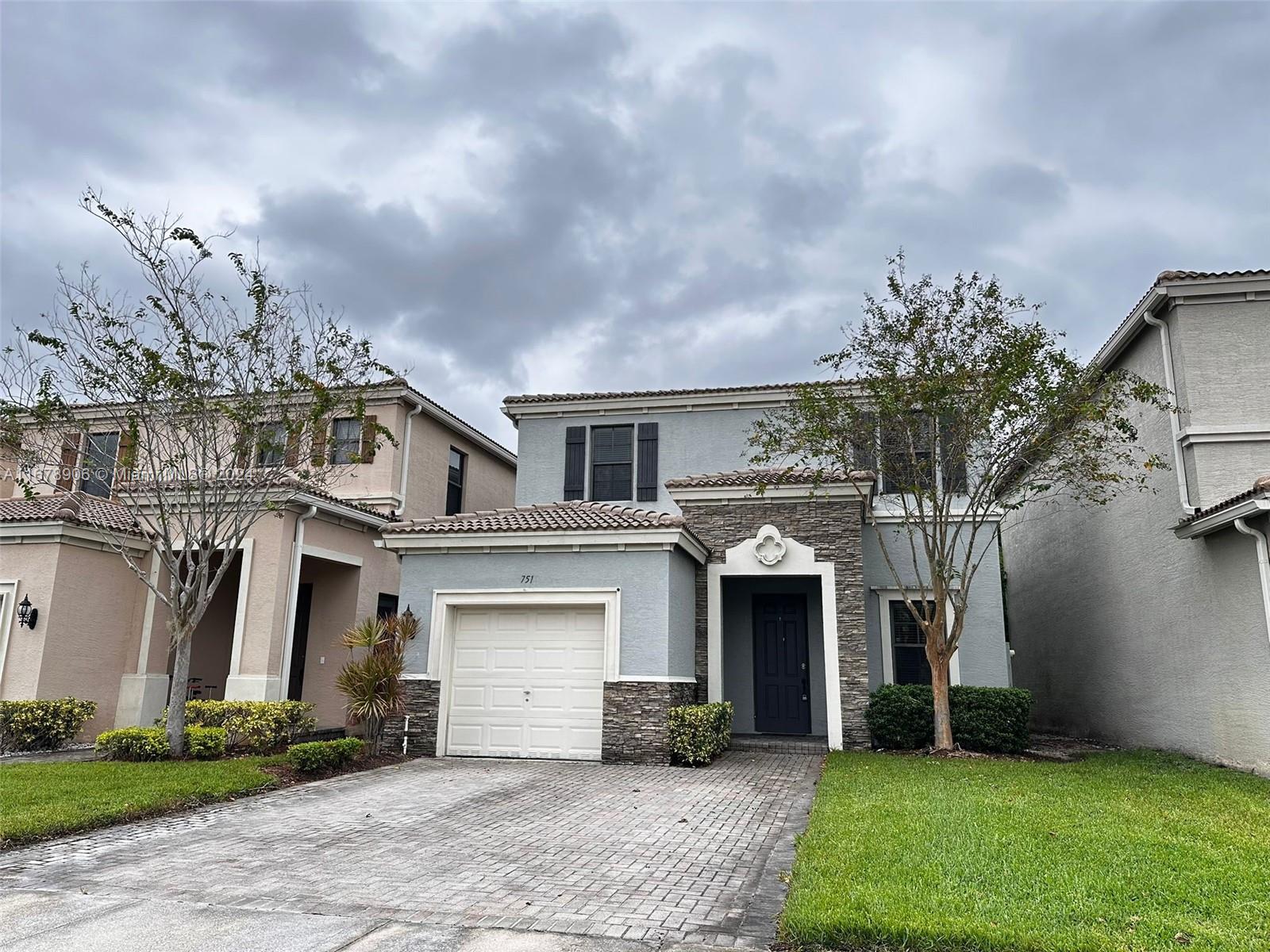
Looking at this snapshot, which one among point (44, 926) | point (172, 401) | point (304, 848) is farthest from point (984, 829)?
point (172, 401)

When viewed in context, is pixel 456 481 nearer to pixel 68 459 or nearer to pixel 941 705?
pixel 68 459

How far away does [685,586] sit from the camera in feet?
46.0

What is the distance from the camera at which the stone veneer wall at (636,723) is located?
1213 cm

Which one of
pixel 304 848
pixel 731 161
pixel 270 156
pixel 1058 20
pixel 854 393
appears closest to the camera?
pixel 304 848

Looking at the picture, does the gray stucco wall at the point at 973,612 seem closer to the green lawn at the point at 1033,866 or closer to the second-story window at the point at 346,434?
the green lawn at the point at 1033,866

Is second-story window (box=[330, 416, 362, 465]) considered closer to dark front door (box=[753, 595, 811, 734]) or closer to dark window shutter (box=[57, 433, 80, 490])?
dark window shutter (box=[57, 433, 80, 490])

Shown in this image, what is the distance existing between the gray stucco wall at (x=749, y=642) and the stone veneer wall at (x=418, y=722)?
5550 mm

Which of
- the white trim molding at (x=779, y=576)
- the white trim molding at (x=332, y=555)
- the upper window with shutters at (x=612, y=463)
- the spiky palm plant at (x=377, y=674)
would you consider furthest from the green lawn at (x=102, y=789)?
the upper window with shutters at (x=612, y=463)

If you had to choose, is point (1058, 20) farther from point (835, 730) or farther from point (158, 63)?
point (158, 63)

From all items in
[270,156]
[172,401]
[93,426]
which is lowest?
[172,401]

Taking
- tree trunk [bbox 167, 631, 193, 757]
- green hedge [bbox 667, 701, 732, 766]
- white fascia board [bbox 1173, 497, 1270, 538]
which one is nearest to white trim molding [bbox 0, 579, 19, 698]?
tree trunk [bbox 167, 631, 193, 757]

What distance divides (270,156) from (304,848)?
10656mm

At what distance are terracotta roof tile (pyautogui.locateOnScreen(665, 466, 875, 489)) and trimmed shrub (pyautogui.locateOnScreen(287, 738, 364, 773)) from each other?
707 centimetres

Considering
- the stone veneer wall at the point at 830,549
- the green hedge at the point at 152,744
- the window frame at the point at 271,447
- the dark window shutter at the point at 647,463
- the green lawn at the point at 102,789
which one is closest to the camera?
the green lawn at the point at 102,789
